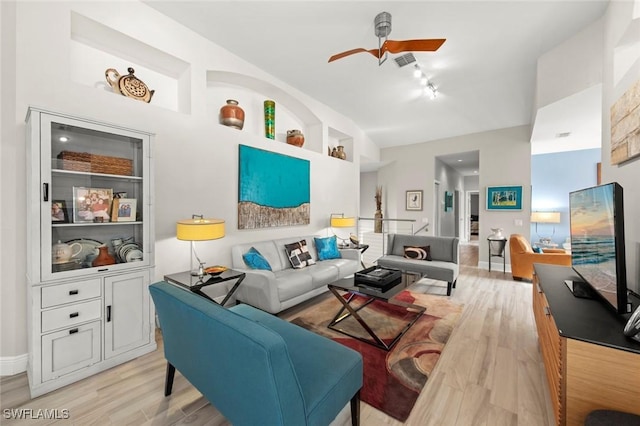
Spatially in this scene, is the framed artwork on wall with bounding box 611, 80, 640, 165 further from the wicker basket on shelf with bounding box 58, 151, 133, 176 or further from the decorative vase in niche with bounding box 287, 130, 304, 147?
the wicker basket on shelf with bounding box 58, 151, 133, 176

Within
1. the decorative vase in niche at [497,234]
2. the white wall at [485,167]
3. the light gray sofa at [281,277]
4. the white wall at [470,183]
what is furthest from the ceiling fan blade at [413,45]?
the white wall at [470,183]

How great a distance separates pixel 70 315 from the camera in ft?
6.28

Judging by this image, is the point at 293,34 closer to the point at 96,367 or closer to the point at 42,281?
the point at 42,281

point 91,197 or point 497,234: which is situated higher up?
point 91,197

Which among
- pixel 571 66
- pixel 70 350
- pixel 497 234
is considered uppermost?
Result: pixel 571 66

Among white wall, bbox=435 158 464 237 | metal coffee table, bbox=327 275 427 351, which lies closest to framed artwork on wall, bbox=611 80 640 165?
metal coffee table, bbox=327 275 427 351

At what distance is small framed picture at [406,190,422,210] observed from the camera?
6.42 metres

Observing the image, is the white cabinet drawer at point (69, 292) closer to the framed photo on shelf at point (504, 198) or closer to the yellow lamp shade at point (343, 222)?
the yellow lamp shade at point (343, 222)

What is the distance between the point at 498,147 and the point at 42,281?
6970mm

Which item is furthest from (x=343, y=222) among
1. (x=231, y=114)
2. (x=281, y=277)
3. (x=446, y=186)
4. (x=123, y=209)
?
(x=446, y=186)

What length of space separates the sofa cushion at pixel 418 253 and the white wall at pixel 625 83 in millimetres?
2274

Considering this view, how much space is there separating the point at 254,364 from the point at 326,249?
322 centimetres

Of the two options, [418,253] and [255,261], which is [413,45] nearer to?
[255,261]

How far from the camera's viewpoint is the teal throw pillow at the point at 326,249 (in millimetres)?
4168
